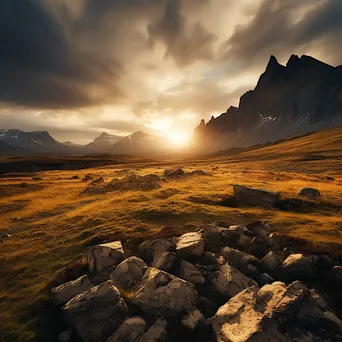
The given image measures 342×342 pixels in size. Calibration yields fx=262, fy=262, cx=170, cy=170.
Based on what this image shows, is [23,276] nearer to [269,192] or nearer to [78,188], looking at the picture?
[269,192]

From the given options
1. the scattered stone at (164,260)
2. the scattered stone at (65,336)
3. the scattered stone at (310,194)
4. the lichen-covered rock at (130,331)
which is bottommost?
the scattered stone at (65,336)

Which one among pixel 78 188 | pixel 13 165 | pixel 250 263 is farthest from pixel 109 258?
pixel 13 165

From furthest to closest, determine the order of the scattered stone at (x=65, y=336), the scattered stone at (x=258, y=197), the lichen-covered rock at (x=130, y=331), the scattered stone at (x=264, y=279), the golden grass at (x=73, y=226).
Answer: the scattered stone at (x=258, y=197), the scattered stone at (x=264, y=279), the golden grass at (x=73, y=226), the scattered stone at (x=65, y=336), the lichen-covered rock at (x=130, y=331)

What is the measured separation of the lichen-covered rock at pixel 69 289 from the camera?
16906mm

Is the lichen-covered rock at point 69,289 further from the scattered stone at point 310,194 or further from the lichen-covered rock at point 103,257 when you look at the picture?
the scattered stone at point 310,194

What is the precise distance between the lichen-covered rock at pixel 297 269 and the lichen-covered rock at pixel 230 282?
257cm

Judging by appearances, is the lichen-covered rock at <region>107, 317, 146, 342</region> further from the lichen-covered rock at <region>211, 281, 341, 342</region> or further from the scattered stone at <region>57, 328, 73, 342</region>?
the lichen-covered rock at <region>211, 281, 341, 342</region>

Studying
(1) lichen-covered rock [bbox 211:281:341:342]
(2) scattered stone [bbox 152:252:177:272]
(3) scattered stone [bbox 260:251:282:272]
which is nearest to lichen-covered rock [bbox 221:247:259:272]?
(3) scattered stone [bbox 260:251:282:272]

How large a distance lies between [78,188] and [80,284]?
147ft

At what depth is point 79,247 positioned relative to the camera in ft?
81.9

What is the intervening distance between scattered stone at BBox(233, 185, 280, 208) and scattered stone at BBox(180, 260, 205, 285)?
60.7 feet

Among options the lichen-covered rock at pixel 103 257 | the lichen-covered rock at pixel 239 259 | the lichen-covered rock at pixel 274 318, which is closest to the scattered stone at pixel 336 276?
the lichen-covered rock at pixel 274 318

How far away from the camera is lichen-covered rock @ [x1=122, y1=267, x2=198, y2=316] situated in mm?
14875

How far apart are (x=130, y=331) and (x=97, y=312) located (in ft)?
7.68
